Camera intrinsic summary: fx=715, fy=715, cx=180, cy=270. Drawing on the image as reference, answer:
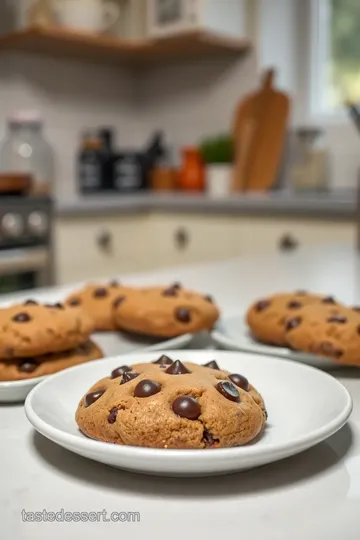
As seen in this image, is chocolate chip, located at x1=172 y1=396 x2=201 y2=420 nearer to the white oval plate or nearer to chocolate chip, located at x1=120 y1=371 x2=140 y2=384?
chocolate chip, located at x1=120 y1=371 x2=140 y2=384

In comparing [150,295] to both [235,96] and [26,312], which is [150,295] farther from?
[235,96]

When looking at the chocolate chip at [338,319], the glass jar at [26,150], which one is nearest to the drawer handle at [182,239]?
the glass jar at [26,150]

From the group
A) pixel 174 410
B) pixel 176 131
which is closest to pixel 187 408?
pixel 174 410

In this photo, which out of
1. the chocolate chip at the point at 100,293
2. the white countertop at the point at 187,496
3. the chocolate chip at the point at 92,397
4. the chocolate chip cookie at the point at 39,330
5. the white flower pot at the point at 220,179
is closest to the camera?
the white countertop at the point at 187,496

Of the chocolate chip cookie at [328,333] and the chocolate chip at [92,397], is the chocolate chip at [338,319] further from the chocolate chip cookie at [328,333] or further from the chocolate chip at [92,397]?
the chocolate chip at [92,397]

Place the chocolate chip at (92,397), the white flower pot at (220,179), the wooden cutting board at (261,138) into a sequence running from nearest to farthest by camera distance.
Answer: the chocolate chip at (92,397), the wooden cutting board at (261,138), the white flower pot at (220,179)

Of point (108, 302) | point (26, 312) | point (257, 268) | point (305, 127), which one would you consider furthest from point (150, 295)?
point (305, 127)

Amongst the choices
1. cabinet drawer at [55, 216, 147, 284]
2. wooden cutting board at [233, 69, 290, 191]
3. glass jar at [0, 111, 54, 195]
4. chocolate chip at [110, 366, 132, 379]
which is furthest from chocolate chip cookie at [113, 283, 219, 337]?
wooden cutting board at [233, 69, 290, 191]
